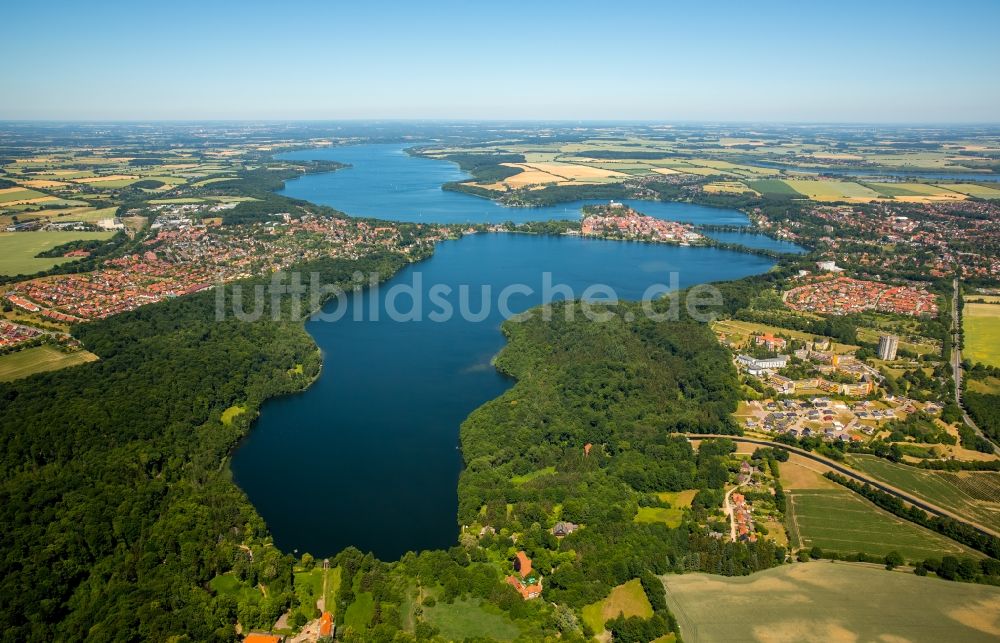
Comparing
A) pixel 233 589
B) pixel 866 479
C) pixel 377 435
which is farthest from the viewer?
pixel 377 435

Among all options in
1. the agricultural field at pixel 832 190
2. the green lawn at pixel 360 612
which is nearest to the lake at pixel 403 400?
the green lawn at pixel 360 612

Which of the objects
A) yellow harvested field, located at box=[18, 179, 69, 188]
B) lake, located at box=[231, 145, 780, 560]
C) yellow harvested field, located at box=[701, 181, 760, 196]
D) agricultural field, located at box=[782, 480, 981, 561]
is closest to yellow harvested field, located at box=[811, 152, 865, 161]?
yellow harvested field, located at box=[701, 181, 760, 196]

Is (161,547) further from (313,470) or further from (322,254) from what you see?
(322,254)

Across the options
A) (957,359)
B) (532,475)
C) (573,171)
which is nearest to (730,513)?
(532,475)


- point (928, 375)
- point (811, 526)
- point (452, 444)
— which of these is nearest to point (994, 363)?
point (928, 375)

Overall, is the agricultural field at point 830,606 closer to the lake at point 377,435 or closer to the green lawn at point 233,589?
the lake at point 377,435

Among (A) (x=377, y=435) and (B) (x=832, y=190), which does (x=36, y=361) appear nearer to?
(A) (x=377, y=435)

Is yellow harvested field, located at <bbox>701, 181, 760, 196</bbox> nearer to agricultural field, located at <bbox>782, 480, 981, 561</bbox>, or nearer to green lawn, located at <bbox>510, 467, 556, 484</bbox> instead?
agricultural field, located at <bbox>782, 480, 981, 561</bbox>
